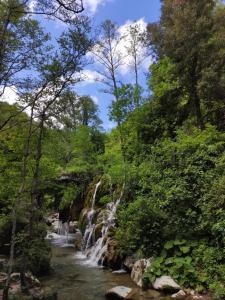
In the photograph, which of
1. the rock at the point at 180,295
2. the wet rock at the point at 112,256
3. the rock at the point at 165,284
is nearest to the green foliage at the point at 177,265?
the rock at the point at 165,284

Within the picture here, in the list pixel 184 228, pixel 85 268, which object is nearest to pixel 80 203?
pixel 85 268

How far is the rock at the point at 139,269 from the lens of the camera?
39.4 ft

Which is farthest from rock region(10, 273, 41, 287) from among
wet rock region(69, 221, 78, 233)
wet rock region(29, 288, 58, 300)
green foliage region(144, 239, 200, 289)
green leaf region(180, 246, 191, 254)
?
wet rock region(69, 221, 78, 233)

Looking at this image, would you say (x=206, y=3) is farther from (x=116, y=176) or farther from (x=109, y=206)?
(x=109, y=206)

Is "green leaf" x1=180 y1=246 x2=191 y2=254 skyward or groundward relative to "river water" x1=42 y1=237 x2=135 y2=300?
skyward

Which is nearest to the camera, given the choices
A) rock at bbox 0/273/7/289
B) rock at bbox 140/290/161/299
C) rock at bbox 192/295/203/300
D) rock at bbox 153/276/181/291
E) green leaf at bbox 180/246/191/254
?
rock at bbox 192/295/203/300

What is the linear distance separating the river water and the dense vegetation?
96 cm

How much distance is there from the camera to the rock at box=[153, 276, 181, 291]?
34.5 ft

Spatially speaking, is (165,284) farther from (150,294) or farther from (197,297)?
(197,297)

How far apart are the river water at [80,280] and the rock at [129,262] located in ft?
1.41

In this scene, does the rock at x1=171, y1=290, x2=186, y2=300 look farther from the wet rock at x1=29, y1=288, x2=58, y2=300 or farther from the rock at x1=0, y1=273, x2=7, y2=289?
the rock at x1=0, y1=273, x2=7, y2=289

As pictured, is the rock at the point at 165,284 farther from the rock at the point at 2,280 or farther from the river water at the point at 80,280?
the rock at the point at 2,280

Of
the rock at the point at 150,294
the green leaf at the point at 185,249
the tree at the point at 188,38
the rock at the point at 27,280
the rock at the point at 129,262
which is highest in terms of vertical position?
the tree at the point at 188,38

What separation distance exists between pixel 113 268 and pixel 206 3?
14.4m
